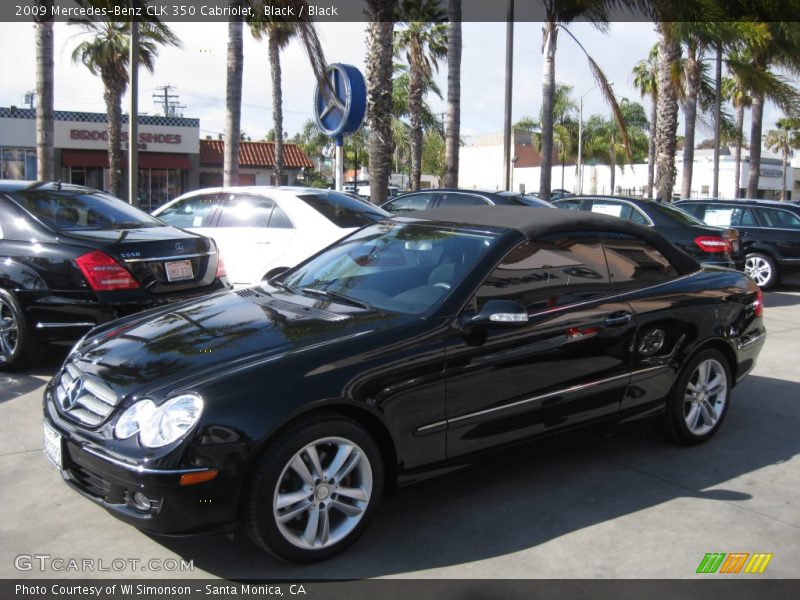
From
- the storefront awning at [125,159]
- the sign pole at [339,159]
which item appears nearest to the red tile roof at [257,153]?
the storefront awning at [125,159]

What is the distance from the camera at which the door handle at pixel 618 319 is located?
180 inches

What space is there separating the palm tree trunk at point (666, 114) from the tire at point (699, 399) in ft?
55.2

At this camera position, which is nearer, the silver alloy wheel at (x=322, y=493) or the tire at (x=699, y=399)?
the silver alloy wheel at (x=322, y=493)

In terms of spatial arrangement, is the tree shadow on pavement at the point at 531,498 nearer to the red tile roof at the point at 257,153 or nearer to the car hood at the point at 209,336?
the car hood at the point at 209,336

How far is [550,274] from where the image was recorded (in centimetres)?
447

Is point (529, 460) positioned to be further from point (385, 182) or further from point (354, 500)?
point (385, 182)

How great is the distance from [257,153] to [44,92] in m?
31.0

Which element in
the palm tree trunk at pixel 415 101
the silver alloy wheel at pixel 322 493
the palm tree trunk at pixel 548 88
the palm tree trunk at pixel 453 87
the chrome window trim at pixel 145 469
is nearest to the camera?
the chrome window trim at pixel 145 469

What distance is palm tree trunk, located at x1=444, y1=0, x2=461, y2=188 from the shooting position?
1888cm

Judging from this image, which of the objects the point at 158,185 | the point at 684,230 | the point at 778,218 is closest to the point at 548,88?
the point at 778,218

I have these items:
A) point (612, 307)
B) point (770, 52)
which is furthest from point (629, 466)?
point (770, 52)

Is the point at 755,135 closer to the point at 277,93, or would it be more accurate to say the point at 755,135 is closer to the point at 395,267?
the point at 277,93

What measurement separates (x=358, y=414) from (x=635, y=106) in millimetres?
65918

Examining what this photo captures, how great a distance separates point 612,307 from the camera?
15.2ft
